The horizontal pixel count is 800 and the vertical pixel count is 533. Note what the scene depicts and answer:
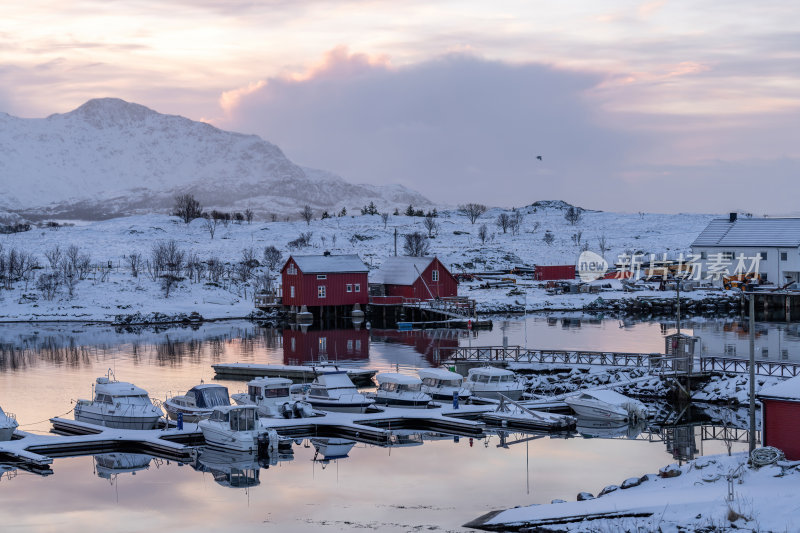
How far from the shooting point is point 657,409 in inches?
1747

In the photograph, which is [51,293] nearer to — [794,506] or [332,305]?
[332,305]

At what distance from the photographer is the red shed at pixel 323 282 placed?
85.7 metres

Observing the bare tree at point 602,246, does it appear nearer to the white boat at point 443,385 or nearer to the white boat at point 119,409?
the white boat at point 443,385

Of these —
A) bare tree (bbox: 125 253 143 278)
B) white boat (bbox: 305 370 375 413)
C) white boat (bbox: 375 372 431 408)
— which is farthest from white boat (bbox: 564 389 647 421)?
bare tree (bbox: 125 253 143 278)

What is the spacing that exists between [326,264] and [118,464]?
52.3 m

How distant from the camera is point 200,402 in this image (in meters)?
41.4

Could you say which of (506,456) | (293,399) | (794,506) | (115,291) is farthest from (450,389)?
(115,291)

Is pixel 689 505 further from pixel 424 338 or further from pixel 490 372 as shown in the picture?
pixel 424 338

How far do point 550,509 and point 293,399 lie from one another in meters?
18.8

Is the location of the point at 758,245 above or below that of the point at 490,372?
above

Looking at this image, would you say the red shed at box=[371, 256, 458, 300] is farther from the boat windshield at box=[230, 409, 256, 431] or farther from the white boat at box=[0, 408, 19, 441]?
the white boat at box=[0, 408, 19, 441]

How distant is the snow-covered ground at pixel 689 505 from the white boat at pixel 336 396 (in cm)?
1681

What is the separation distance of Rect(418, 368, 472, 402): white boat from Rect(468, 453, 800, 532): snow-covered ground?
58.0 feet

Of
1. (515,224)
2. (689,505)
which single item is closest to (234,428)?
(689,505)
